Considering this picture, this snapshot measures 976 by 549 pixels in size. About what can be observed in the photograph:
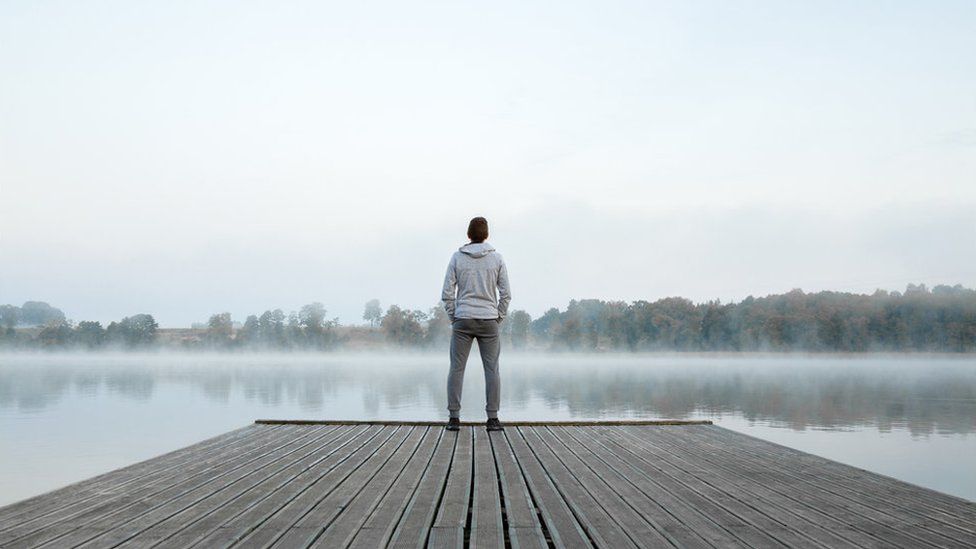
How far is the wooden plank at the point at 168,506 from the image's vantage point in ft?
9.52

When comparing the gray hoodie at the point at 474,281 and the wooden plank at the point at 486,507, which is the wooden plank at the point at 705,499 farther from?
the gray hoodie at the point at 474,281

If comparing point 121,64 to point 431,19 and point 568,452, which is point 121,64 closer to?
point 431,19

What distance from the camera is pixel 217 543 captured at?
2814 millimetres

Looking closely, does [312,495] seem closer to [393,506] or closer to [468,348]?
[393,506]

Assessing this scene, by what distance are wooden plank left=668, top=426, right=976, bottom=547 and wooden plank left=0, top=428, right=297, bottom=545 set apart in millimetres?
3310

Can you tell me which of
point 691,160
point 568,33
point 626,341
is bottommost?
point 626,341

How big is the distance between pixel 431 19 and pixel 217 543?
35.2 meters

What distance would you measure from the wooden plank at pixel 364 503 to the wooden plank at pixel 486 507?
471 mm

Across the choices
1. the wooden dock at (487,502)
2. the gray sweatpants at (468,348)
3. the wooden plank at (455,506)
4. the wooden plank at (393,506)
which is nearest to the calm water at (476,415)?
the wooden dock at (487,502)

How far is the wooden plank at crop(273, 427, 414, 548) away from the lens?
2881 millimetres

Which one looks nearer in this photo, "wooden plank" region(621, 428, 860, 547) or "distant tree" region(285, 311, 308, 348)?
"wooden plank" region(621, 428, 860, 547)

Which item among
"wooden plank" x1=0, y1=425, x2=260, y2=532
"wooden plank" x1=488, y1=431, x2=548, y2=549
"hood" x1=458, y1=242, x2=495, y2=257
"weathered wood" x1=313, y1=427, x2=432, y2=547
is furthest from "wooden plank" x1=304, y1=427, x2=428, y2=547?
"hood" x1=458, y1=242, x2=495, y2=257

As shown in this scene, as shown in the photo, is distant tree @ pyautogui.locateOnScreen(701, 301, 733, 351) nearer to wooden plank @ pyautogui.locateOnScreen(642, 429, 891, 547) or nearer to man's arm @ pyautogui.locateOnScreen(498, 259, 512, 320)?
man's arm @ pyautogui.locateOnScreen(498, 259, 512, 320)

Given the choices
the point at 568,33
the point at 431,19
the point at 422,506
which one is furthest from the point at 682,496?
the point at 431,19
